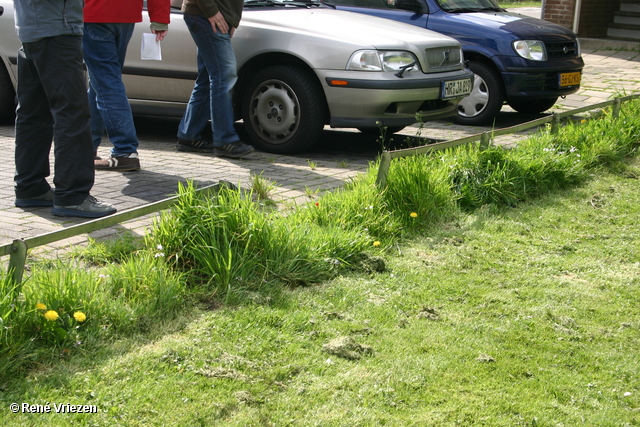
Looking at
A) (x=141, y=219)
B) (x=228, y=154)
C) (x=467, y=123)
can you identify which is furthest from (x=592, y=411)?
(x=467, y=123)

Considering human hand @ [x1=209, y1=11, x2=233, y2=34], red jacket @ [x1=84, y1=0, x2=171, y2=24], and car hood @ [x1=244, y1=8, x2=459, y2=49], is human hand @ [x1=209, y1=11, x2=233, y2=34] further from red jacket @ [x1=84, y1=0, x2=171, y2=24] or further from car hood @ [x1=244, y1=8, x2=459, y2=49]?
car hood @ [x1=244, y1=8, x2=459, y2=49]

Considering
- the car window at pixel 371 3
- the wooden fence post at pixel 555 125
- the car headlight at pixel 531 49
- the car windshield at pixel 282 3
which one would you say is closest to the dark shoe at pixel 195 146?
the car windshield at pixel 282 3

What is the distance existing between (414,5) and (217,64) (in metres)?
3.41

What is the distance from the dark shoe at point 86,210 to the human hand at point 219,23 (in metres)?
2.14

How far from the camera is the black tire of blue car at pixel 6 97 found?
774 cm

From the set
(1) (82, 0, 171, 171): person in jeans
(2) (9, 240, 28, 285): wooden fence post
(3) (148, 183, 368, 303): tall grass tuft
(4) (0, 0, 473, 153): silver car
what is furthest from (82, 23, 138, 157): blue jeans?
(2) (9, 240, 28, 285): wooden fence post

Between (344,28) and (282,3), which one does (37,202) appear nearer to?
(344,28)

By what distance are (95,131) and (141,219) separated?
5.78 ft

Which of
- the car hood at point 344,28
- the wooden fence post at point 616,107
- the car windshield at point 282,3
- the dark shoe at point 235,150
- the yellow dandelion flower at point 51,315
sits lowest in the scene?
the dark shoe at point 235,150

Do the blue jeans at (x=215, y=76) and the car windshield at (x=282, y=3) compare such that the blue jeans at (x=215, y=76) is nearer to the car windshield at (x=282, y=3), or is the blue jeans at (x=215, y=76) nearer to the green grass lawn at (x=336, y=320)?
the car windshield at (x=282, y=3)

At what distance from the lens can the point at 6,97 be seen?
7848 mm

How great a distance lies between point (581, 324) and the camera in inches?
136

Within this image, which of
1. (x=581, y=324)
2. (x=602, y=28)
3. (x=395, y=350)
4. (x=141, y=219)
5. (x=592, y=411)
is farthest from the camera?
(x=602, y=28)

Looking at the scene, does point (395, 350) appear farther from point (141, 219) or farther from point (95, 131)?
point (95, 131)
